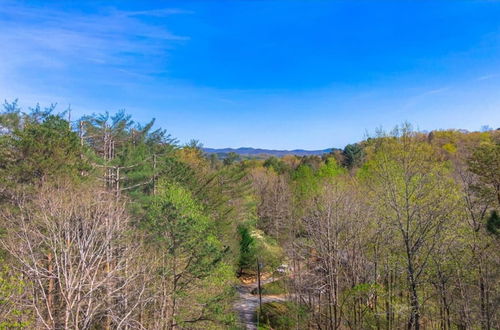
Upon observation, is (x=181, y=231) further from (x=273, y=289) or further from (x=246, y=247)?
(x=273, y=289)

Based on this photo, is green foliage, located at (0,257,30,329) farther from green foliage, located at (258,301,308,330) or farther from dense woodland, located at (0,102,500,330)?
green foliage, located at (258,301,308,330)

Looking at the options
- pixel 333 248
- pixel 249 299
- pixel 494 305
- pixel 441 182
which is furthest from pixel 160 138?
pixel 494 305

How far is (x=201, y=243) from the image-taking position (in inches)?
678

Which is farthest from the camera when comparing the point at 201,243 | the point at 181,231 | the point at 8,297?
the point at 201,243

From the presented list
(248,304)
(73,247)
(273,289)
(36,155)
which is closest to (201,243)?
(73,247)

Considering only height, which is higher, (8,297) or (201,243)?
(8,297)

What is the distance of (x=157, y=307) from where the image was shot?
1769cm

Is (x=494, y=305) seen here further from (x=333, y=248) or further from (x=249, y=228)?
(x=249, y=228)

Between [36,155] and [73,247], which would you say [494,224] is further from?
[36,155]

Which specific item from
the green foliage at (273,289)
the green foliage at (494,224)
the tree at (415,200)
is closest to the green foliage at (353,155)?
the green foliage at (273,289)

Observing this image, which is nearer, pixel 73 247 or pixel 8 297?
pixel 8 297

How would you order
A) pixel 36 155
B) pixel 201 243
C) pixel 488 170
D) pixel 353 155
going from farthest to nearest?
pixel 353 155, pixel 488 170, pixel 201 243, pixel 36 155

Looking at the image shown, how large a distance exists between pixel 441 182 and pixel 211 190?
17867 mm

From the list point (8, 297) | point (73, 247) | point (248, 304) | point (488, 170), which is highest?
point (488, 170)
